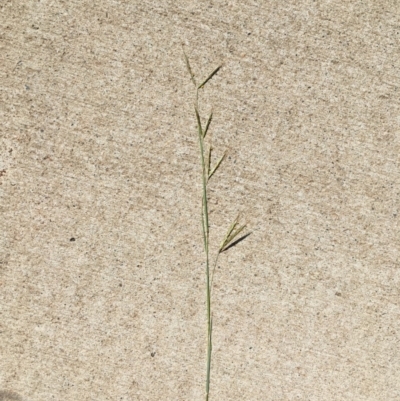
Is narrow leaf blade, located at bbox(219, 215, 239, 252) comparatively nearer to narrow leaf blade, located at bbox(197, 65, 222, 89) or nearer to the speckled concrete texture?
the speckled concrete texture

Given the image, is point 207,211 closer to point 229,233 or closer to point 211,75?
point 229,233

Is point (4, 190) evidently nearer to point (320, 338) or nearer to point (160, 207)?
point (160, 207)

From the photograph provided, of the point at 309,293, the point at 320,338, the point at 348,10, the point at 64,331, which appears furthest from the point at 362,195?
the point at 64,331

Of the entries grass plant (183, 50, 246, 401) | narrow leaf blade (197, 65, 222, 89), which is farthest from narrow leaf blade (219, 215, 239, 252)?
narrow leaf blade (197, 65, 222, 89)

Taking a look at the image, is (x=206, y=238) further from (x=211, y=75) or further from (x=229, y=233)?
(x=211, y=75)

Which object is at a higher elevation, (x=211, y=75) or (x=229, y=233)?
(x=211, y=75)

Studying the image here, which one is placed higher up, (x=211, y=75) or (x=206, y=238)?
(x=211, y=75)

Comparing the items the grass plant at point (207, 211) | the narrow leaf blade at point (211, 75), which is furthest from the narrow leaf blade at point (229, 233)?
the narrow leaf blade at point (211, 75)

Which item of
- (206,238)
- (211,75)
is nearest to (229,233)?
(206,238)
